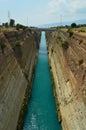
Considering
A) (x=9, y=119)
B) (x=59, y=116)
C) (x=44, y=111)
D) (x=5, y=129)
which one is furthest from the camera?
(x=44, y=111)

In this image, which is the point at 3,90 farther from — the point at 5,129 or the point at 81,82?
the point at 81,82

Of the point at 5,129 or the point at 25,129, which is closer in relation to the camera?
the point at 5,129

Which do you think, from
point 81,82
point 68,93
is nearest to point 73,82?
point 68,93

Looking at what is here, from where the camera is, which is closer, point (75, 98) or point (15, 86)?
point (75, 98)

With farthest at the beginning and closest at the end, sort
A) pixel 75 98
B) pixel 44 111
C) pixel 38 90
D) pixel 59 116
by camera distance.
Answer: pixel 38 90
pixel 44 111
pixel 59 116
pixel 75 98

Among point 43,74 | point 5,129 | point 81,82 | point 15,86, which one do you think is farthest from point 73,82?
point 43,74

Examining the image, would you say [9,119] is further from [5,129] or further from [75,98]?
[75,98]

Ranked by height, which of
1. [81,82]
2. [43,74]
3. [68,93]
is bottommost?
[43,74]

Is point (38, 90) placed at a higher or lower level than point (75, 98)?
lower

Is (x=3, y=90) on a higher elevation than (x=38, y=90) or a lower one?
higher
